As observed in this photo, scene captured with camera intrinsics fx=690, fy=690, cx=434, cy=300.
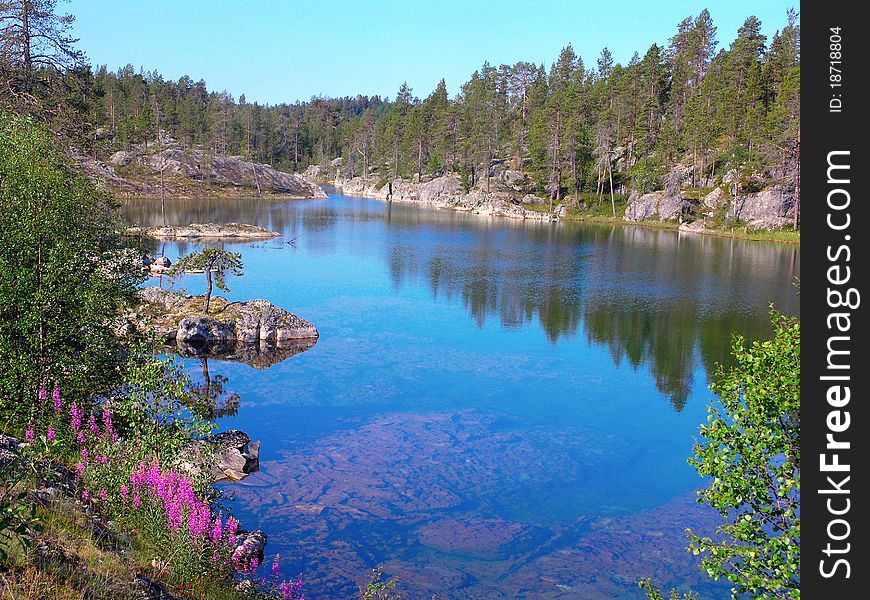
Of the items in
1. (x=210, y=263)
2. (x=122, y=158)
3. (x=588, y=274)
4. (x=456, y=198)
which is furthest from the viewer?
(x=456, y=198)

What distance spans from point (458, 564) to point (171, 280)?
4597 centimetres

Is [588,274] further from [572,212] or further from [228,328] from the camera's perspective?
[572,212]

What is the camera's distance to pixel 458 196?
165 m

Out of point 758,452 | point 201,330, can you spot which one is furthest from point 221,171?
point 758,452

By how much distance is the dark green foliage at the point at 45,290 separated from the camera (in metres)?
19.9

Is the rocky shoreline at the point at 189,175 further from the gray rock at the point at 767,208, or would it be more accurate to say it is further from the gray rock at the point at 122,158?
the gray rock at the point at 767,208

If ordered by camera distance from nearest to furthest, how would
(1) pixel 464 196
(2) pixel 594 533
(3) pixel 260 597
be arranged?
1. (3) pixel 260 597
2. (2) pixel 594 533
3. (1) pixel 464 196

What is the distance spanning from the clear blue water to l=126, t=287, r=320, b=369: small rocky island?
143 centimetres

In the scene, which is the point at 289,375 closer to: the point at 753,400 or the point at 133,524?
the point at 133,524

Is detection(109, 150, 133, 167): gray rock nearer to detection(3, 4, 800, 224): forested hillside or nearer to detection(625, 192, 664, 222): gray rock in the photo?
detection(3, 4, 800, 224): forested hillside

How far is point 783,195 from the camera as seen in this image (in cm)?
10325

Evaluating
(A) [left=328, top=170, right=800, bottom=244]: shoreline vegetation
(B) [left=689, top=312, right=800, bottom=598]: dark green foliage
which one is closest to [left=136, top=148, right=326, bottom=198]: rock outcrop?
(A) [left=328, top=170, right=800, bottom=244]: shoreline vegetation

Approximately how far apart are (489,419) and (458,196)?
134865 millimetres
